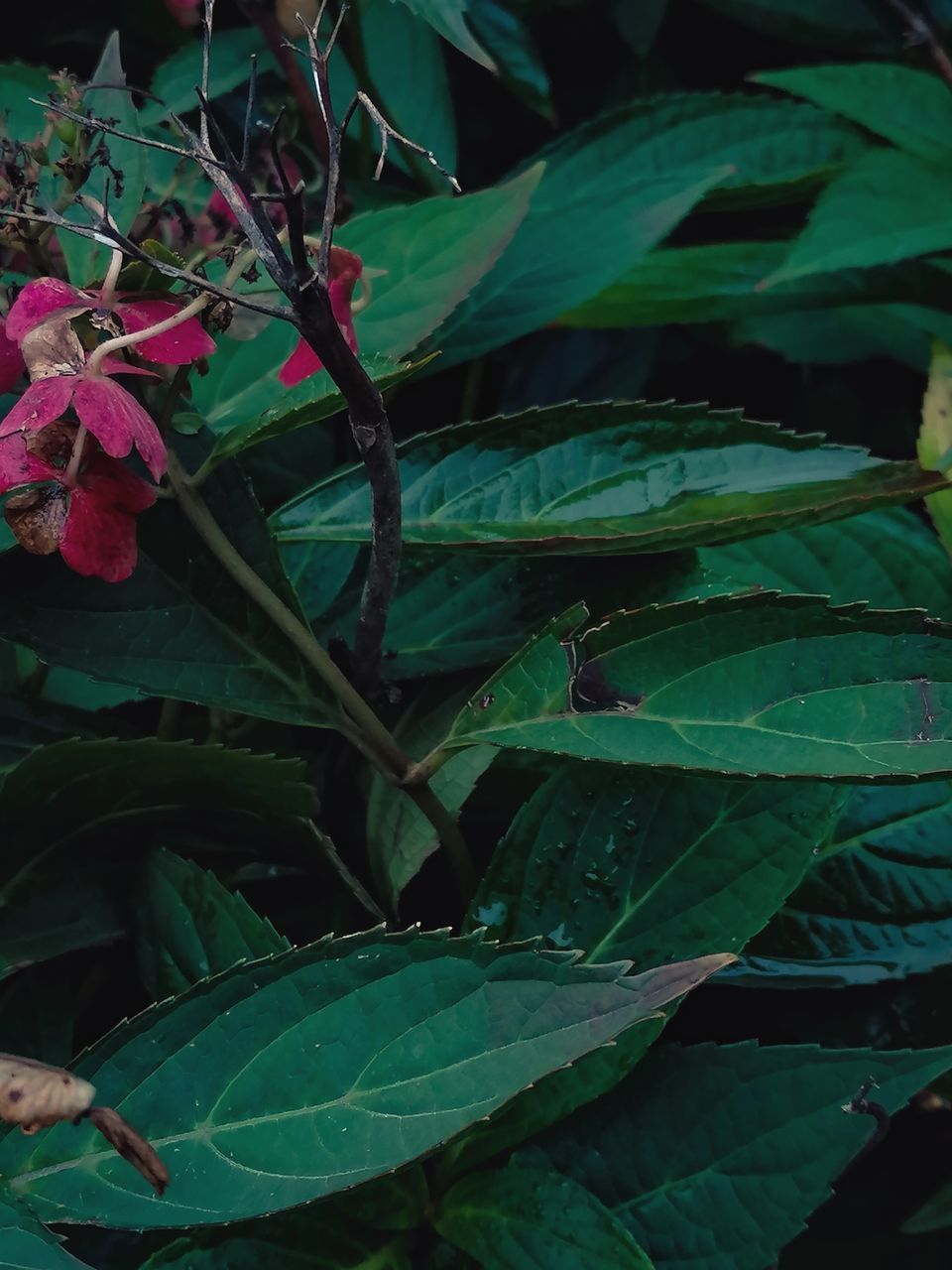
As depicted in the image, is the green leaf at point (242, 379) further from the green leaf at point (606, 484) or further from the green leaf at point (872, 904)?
the green leaf at point (872, 904)

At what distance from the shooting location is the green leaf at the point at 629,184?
2.48ft

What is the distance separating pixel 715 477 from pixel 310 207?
0.37 meters

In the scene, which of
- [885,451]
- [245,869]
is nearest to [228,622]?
[245,869]

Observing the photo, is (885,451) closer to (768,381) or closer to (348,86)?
(768,381)

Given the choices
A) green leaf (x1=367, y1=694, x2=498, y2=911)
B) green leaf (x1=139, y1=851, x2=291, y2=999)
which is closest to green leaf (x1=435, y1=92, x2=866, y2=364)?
green leaf (x1=367, y1=694, x2=498, y2=911)

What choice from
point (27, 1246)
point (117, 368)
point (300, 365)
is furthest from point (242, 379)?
point (27, 1246)

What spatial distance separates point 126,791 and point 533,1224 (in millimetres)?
277

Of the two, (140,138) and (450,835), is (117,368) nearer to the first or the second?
(140,138)

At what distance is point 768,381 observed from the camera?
1031 millimetres

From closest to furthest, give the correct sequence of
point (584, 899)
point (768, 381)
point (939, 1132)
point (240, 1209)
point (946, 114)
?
1. point (240, 1209)
2. point (584, 899)
3. point (939, 1132)
4. point (946, 114)
5. point (768, 381)

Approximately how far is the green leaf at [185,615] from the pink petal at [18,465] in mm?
113

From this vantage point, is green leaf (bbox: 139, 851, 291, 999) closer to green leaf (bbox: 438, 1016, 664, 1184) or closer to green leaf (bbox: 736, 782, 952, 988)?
green leaf (bbox: 438, 1016, 664, 1184)

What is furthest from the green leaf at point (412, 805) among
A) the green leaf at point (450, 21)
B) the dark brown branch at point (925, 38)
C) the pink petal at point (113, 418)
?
the dark brown branch at point (925, 38)

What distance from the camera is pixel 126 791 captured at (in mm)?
598
